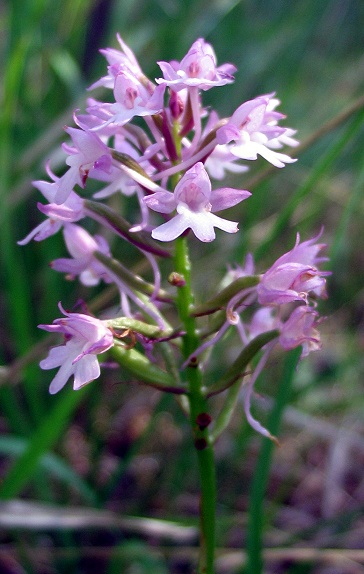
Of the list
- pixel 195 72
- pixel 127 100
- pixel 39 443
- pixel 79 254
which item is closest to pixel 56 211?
pixel 79 254

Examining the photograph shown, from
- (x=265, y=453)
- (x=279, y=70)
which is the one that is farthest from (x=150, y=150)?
(x=279, y=70)

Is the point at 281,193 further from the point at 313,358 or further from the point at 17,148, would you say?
the point at 17,148

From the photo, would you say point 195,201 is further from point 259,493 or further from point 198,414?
point 259,493

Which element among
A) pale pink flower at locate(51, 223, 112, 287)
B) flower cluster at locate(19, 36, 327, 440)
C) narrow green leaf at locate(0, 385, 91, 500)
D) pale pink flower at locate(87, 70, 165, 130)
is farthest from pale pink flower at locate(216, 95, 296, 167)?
narrow green leaf at locate(0, 385, 91, 500)

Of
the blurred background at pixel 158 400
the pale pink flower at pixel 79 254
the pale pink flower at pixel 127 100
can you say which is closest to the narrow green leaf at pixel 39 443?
the blurred background at pixel 158 400

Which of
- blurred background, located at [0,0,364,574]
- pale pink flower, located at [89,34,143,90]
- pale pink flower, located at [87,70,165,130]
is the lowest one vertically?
blurred background, located at [0,0,364,574]

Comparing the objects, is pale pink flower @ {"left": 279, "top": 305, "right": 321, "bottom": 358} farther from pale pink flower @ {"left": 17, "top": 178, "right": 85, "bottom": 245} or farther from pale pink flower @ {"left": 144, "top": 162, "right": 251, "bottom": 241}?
pale pink flower @ {"left": 17, "top": 178, "right": 85, "bottom": 245}

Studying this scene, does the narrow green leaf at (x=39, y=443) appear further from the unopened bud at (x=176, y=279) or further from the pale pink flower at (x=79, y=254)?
the unopened bud at (x=176, y=279)
